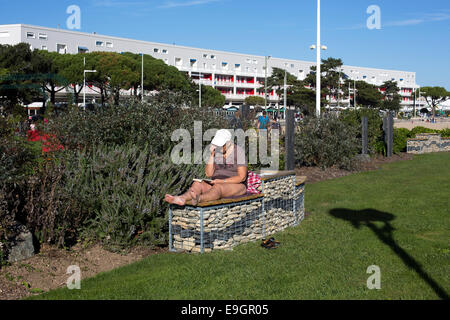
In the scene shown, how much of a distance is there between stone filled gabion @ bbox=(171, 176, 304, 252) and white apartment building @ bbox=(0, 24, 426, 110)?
57118 millimetres

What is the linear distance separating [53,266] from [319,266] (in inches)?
118

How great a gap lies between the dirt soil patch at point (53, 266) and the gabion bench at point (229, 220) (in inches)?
18.8

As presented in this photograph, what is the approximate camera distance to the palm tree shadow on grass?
16.4 feet

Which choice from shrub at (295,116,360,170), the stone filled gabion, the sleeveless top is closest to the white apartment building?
shrub at (295,116,360,170)

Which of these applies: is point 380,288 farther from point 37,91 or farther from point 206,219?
point 37,91

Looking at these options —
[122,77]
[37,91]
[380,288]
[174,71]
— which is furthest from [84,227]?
[174,71]

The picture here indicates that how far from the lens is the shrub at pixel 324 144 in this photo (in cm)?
1487

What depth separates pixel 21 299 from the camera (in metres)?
4.66

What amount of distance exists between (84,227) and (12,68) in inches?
1401

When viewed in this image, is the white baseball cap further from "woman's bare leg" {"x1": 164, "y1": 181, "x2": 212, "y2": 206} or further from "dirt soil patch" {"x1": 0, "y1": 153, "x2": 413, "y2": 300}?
"dirt soil patch" {"x1": 0, "y1": 153, "x2": 413, "y2": 300}

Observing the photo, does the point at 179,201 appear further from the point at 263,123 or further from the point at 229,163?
the point at 263,123

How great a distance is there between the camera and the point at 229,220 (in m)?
6.30

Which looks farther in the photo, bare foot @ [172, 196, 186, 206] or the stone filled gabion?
the stone filled gabion

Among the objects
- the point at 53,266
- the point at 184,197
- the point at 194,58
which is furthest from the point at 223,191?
the point at 194,58
